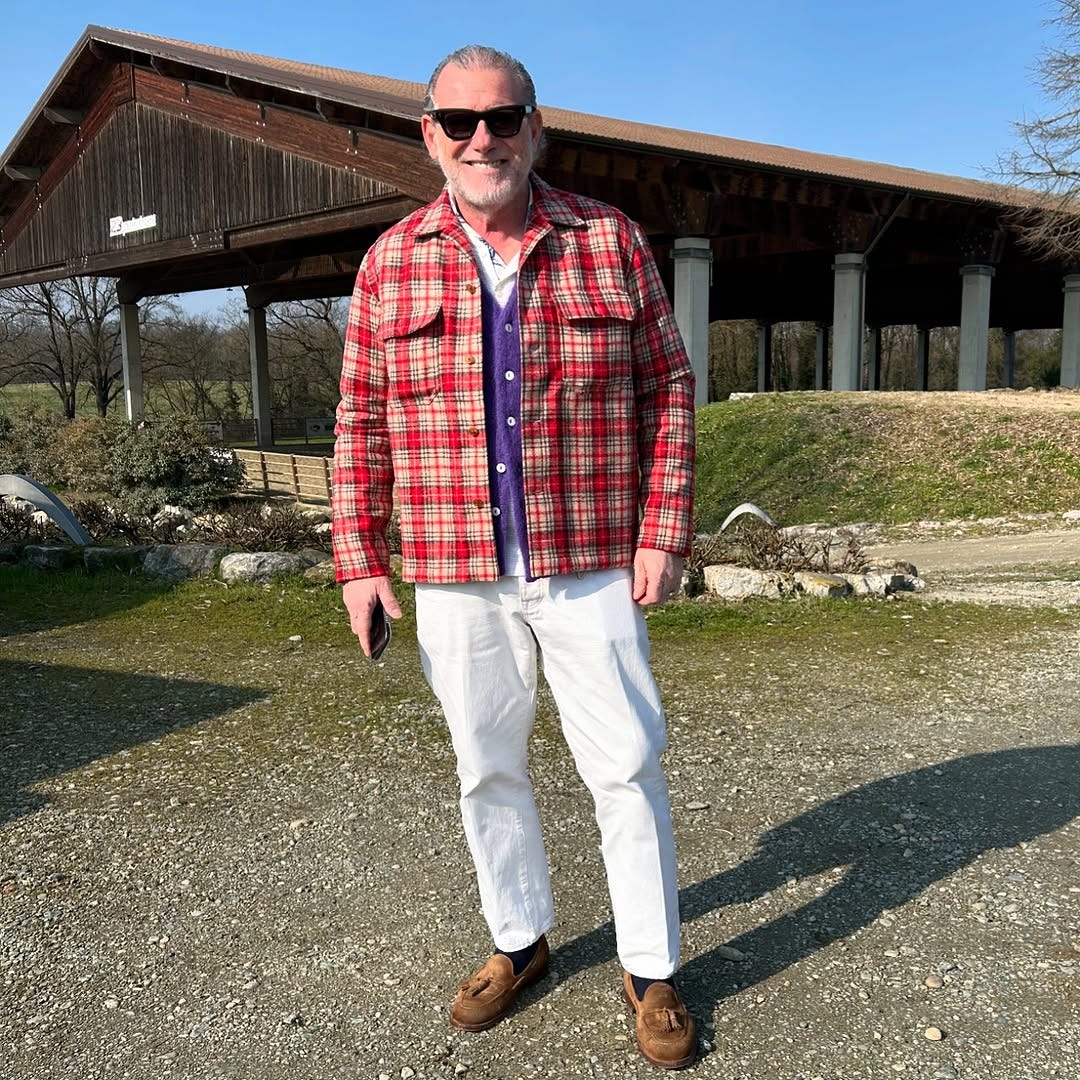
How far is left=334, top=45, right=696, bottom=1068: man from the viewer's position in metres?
2.22

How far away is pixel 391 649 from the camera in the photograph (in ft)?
20.2

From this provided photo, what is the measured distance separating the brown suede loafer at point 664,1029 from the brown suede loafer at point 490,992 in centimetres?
30

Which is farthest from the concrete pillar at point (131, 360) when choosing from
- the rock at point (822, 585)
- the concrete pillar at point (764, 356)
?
the concrete pillar at point (764, 356)

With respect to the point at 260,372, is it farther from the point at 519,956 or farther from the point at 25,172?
the point at 519,956

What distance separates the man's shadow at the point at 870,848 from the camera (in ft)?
8.87

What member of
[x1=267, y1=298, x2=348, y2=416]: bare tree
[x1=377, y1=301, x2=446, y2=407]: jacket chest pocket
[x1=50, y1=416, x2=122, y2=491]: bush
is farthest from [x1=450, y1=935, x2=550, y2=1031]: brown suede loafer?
[x1=267, y1=298, x2=348, y2=416]: bare tree

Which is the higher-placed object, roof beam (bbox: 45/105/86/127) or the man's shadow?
roof beam (bbox: 45/105/86/127)

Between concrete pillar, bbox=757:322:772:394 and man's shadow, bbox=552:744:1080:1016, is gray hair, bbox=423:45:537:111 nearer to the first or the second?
man's shadow, bbox=552:744:1080:1016

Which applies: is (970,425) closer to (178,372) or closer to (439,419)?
(439,419)

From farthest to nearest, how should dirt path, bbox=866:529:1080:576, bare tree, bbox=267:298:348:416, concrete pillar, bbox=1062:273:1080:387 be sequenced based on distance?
bare tree, bbox=267:298:348:416, concrete pillar, bbox=1062:273:1080:387, dirt path, bbox=866:529:1080:576

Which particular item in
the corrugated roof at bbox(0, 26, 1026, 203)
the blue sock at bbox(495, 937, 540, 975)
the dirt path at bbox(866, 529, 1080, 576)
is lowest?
the dirt path at bbox(866, 529, 1080, 576)

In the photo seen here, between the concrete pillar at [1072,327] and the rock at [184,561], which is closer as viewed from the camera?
the rock at [184,561]

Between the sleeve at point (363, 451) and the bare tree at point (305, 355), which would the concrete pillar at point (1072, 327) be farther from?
the bare tree at point (305, 355)

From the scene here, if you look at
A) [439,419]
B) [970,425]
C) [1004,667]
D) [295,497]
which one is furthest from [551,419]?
[970,425]
